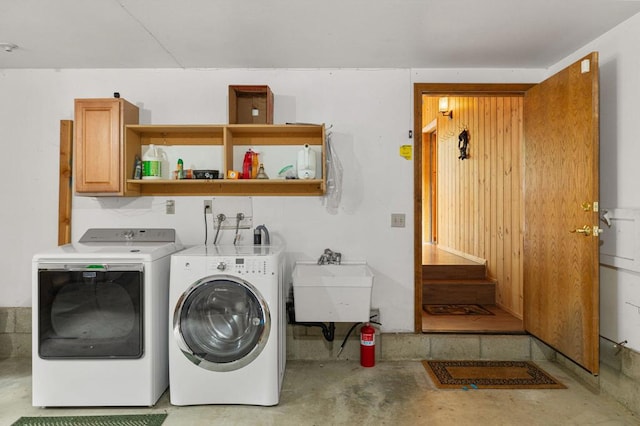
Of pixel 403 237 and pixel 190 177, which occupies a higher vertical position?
pixel 190 177

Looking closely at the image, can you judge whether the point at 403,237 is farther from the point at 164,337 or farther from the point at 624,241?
the point at 164,337

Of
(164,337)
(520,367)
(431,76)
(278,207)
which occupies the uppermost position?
(431,76)

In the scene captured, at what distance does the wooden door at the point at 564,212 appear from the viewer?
2285mm

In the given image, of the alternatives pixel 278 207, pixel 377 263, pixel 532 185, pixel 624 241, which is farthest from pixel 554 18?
pixel 278 207

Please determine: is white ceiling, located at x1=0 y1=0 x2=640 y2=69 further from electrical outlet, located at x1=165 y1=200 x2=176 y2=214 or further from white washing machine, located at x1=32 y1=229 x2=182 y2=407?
white washing machine, located at x1=32 y1=229 x2=182 y2=407

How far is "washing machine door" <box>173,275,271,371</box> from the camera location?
229 centimetres

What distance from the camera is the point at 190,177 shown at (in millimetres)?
2877

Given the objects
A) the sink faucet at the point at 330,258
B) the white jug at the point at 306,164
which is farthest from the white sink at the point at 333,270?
the white jug at the point at 306,164

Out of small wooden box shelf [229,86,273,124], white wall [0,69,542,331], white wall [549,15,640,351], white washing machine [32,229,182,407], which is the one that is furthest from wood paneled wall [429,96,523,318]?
white washing machine [32,229,182,407]

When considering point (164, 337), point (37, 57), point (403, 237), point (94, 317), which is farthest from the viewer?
point (403, 237)

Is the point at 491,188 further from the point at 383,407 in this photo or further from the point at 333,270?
the point at 383,407

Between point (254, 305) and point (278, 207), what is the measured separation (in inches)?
38.1

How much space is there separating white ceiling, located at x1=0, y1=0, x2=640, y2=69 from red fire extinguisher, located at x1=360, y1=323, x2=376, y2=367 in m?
2.02

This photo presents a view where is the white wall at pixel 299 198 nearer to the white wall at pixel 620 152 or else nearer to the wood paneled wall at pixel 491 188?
the white wall at pixel 620 152
